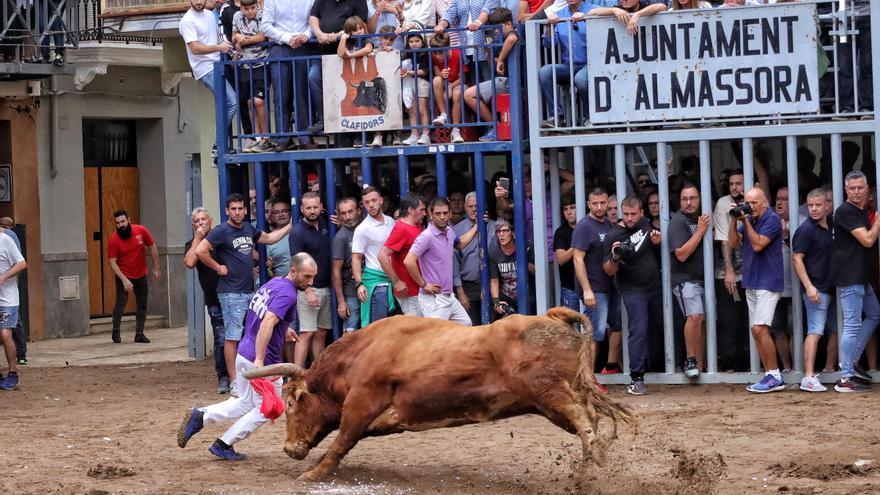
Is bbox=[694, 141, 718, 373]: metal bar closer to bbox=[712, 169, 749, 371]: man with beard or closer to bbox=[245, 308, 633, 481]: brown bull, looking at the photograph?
bbox=[712, 169, 749, 371]: man with beard

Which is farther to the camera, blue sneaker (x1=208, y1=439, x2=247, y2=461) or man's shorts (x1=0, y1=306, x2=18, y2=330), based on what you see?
man's shorts (x1=0, y1=306, x2=18, y2=330)

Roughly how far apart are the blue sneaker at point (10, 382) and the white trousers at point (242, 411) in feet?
16.7

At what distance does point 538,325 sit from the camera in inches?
361

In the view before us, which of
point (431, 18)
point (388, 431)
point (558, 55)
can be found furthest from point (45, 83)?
point (388, 431)

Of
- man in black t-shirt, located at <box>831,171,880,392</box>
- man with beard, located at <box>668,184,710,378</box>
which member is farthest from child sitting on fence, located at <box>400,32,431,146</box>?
man in black t-shirt, located at <box>831,171,880,392</box>

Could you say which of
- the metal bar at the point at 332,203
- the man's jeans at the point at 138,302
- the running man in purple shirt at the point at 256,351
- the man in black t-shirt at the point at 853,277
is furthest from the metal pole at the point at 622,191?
the man's jeans at the point at 138,302

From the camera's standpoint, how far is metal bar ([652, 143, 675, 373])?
13516 mm

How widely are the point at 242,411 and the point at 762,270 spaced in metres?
5.01

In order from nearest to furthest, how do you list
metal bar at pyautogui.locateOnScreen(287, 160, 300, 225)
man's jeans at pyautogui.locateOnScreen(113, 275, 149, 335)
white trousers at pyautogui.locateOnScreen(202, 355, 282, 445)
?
white trousers at pyautogui.locateOnScreen(202, 355, 282, 445), metal bar at pyautogui.locateOnScreen(287, 160, 300, 225), man's jeans at pyautogui.locateOnScreen(113, 275, 149, 335)

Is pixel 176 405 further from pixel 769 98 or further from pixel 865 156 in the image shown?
pixel 865 156

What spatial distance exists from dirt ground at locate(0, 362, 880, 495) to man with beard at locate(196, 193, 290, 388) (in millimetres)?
872

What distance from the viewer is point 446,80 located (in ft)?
46.8

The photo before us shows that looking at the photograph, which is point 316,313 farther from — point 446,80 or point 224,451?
point 224,451

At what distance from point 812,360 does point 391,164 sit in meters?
5.42
